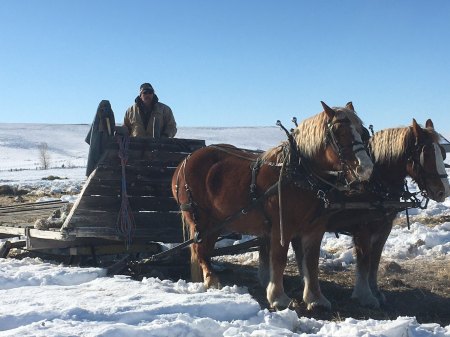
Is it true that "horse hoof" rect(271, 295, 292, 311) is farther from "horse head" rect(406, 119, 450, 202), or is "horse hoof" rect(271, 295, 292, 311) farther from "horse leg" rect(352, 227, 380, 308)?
"horse head" rect(406, 119, 450, 202)

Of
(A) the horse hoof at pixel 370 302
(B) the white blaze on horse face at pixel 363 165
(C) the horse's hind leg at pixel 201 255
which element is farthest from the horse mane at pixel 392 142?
(C) the horse's hind leg at pixel 201 255

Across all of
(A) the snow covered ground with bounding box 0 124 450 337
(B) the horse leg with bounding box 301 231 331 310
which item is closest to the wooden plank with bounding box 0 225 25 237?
(A) the snow covered ground with bounding box 0 124 450 337

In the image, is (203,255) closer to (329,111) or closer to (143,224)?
(143,224)

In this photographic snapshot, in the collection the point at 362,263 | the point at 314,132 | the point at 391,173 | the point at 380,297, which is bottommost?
the point at 380,297

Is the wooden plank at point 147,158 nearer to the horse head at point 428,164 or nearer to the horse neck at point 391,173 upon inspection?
the horse neck at point 391,173

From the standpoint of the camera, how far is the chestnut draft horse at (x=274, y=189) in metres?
5.04

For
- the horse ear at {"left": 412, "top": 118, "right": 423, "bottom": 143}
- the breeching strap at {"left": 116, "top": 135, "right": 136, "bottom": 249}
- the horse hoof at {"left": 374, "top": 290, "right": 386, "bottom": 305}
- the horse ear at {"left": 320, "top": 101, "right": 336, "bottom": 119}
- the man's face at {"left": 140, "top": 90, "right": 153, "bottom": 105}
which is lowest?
the horse hoof at {"left": 374, "top": 290, "right": 386, "bottom": 305}

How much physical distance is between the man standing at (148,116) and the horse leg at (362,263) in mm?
3427

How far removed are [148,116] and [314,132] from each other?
11.8 ft

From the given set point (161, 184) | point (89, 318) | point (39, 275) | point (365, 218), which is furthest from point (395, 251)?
point (89, 318)

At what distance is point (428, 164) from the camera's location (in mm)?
5391

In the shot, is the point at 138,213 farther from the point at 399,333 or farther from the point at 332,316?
the point at 399,333

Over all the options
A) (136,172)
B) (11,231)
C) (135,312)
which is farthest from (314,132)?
(11,231)

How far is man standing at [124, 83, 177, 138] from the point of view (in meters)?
8.02
